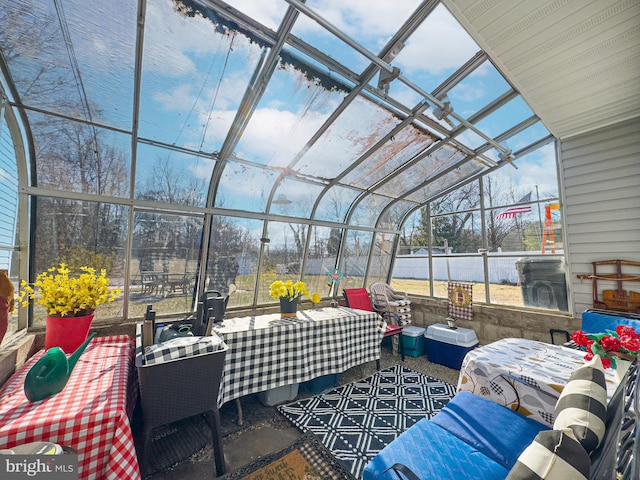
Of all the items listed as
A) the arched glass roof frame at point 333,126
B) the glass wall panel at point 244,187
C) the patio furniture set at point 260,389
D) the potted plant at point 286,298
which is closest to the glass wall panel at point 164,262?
the arched glass roof frame at point 333,126

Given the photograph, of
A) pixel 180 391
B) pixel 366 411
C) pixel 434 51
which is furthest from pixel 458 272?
pixel 180 391

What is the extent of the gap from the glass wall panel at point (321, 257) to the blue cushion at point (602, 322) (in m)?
3.55

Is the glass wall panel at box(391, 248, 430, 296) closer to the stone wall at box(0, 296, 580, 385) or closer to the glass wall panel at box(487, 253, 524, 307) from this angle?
the stone wall at box(0, 296, 580, 385)

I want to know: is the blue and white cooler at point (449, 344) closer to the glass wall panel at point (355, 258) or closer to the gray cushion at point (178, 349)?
the glass wall panel at point (355, 258)

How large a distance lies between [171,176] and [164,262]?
3.66 feet

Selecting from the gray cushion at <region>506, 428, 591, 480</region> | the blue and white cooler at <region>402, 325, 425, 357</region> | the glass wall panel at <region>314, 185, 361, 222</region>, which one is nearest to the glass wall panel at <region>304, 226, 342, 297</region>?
the glass wall panel at <region>314, 185, 361, 222</region>

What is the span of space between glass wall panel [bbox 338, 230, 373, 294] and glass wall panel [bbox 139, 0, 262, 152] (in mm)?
3294

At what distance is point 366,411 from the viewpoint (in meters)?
2.83

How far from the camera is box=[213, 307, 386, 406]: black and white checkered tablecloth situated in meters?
2.46

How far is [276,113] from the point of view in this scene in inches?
110

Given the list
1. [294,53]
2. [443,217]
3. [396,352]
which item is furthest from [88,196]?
[443,217]

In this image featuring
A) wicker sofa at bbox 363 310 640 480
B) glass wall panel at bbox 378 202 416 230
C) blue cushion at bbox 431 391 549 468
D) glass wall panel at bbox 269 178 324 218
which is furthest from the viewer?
glass wall panel at bbox 378 202 416 230

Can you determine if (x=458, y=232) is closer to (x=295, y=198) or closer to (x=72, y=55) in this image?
(x=295, y=198)

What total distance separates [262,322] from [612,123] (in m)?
4.96
